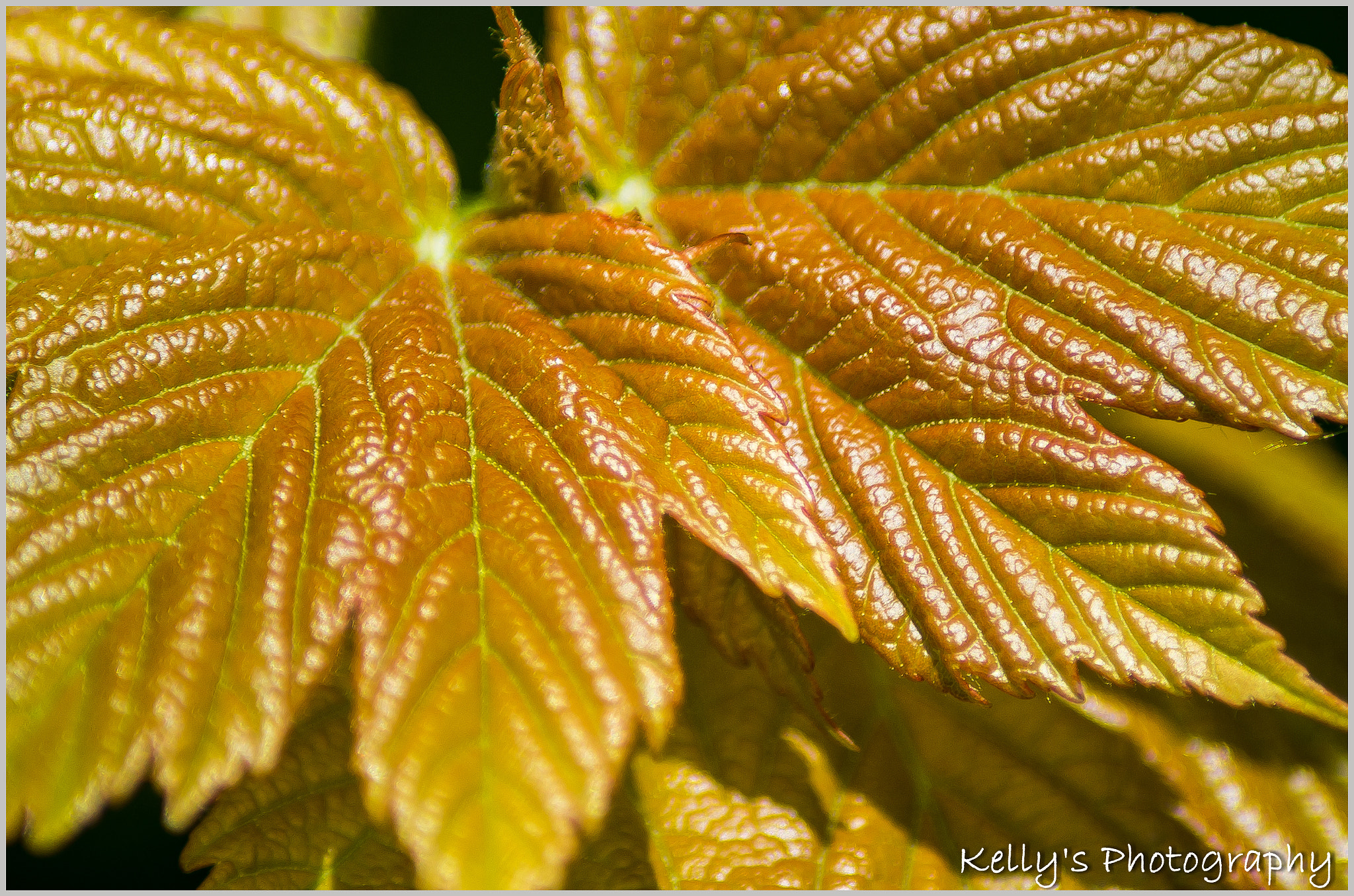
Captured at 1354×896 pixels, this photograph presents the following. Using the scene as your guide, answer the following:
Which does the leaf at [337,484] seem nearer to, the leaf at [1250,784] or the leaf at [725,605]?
the leaf at [725,605]

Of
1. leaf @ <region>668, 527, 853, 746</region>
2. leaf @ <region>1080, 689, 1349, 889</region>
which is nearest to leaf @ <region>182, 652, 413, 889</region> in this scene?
leaf @ <region>668, 527, 853, 746</region>

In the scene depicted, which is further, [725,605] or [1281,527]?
[1281,527]

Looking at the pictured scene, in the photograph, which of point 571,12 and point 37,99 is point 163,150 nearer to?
point 37,99

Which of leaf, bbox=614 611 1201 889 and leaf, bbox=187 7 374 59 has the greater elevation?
leaf, bbox=187 7 374 59

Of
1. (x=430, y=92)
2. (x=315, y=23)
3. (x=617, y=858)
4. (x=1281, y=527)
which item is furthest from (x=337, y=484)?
(x=1281, y=527)

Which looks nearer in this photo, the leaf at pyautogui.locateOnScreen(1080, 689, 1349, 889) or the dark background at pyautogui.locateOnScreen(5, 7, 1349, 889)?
the leaf at pyautogui.locateOnScreen(1080, 689, 1349, 889)

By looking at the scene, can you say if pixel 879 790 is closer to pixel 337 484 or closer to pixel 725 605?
pixel 725 605

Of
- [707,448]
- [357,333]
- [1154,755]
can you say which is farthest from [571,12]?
[1154,755]

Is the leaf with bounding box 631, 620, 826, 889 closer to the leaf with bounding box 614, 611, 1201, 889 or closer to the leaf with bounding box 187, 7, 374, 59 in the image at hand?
the leaf with bounding box 614, 611, 1201, 889
